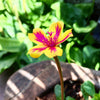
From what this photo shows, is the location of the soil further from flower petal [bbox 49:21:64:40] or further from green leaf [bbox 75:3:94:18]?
green leaf [bbox 75:3:94:18]

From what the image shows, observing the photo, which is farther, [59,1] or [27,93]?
[59,1]

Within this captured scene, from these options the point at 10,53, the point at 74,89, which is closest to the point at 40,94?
the point at 74,89

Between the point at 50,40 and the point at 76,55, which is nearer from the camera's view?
the point at 50,40

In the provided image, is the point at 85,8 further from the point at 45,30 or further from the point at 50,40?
the point at 50,40

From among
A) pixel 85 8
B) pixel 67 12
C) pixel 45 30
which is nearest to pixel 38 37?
pixel 45 30

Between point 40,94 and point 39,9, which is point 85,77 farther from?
point 39,9

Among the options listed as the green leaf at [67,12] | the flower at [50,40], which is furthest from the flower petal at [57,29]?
the green leaf at [67,12]

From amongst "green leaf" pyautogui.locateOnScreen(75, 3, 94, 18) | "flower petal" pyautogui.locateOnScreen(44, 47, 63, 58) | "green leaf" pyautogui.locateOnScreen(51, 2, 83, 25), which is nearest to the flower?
"flower petal" pyautogui.locateOnScreen(44, 47, 63, 58)
